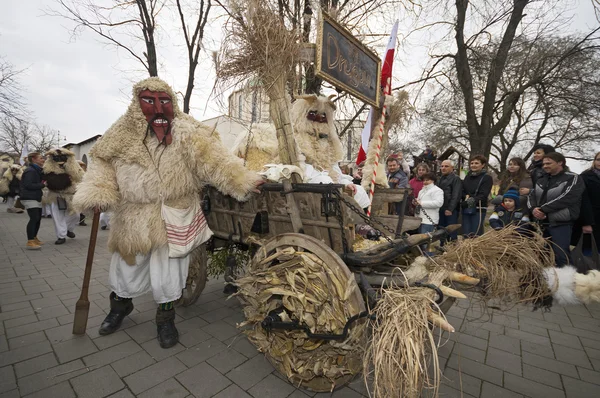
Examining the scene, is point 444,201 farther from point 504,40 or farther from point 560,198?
point 504,40

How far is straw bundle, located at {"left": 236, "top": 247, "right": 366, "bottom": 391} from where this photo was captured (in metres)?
1.61

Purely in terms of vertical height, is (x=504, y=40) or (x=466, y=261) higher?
(x=504, y=40)

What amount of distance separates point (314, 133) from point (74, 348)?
2.99 metres

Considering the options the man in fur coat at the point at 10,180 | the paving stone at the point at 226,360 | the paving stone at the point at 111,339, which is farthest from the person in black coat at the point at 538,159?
the man in fur coat at the point at 10,180

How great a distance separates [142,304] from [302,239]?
2.57 meters

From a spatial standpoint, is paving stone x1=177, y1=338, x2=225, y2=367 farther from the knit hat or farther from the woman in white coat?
the knit hat

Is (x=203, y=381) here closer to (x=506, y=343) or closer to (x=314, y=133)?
(x=314, y=133)

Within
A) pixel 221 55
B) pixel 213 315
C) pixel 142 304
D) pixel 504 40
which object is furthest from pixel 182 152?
pixel 504 40

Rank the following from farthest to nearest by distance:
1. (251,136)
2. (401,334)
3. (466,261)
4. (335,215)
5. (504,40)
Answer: (504,40) < (251,136) < (335,215) < (466,261) < (401,334)

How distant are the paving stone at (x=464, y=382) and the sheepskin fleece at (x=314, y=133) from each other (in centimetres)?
195

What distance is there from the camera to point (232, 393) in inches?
76.9

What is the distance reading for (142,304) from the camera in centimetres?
331

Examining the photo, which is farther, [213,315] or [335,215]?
[213,315]

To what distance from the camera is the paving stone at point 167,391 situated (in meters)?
1.91
